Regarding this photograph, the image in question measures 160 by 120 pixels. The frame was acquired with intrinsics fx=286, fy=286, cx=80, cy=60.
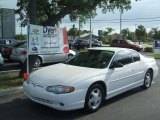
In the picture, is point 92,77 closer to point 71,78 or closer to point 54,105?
point 71,78

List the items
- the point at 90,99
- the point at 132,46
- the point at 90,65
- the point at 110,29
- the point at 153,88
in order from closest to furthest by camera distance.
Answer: the point at 90,99, the point at 90,65, the point at 153,88, the point at 132,46, the point at 110,29

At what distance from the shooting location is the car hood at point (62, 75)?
20.6ft

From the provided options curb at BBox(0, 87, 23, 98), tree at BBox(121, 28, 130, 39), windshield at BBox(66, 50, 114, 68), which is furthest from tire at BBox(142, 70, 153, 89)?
tree at BBox(121, 28, 130, 39)

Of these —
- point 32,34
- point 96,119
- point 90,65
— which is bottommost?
point 96,119

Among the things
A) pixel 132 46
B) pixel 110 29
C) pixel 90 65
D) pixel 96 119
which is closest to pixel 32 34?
pixel 90 65

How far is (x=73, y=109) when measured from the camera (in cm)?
612

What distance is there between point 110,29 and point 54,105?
8886 centimetres

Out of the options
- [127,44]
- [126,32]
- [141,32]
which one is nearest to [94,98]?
[127,44]

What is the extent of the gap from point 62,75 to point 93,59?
138 centimetres

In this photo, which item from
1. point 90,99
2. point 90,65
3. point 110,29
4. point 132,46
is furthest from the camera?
point 110,29

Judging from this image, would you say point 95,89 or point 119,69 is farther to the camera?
point 119,69

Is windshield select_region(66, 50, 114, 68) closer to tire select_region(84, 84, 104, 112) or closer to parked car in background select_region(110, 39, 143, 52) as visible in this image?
tire select_region(84, 84, 104, 112)

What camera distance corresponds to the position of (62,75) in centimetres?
655

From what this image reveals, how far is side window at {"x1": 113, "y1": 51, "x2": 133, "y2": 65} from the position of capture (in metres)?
7.67
